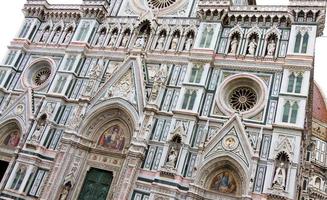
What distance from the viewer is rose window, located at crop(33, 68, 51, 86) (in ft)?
90.7

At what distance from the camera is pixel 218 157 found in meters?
19.8

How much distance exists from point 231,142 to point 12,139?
15.6 meters

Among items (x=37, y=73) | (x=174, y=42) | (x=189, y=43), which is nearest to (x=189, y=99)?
(x=189, y=43)

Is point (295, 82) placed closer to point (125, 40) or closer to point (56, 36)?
point (125, 40)

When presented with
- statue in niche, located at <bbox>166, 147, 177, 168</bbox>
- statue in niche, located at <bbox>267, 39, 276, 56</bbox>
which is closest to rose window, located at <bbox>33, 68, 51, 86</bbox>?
statue in niche, located at <bbox>166, 147, 177, 168</bbox>

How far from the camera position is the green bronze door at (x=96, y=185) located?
22.2 metres

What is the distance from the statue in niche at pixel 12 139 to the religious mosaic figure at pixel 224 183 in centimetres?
1430

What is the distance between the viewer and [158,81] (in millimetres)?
23125

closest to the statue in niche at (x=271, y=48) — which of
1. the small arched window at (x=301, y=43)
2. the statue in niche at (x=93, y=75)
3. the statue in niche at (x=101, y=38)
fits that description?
the small arched window at (x=301, y=43)

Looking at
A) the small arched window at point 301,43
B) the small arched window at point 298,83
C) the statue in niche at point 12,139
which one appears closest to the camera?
the small arched window at point 298,83

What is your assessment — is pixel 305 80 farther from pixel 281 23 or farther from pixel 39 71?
pixel 39 71

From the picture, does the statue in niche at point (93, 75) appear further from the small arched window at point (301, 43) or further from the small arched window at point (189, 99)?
the small arched window at point (301, 43)

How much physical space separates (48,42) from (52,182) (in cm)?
1186

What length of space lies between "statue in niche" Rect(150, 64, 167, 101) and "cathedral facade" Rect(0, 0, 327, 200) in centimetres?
8
